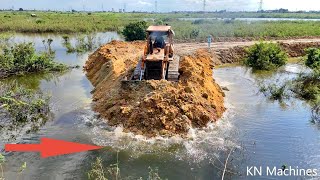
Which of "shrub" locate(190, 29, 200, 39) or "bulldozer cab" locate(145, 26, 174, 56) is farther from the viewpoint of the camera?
"shrub" locate(190, 29, 200, 39)

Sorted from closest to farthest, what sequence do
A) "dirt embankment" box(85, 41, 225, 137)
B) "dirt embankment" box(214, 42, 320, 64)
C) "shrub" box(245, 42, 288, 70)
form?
"dirt embankment" box(85, 41, 225, 137), "shrub" box(245, 42, 288, 70), "dirt embankment" box(214, 42, 320, 64)

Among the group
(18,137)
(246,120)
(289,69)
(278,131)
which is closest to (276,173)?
(278,131)

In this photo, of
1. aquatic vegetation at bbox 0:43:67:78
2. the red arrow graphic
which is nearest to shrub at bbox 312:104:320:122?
the red arrow graphic

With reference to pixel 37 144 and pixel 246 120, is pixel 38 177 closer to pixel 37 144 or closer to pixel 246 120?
pixel 37 144

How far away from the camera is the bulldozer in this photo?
15.6 metres

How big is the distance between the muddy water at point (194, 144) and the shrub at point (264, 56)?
27.1 ft

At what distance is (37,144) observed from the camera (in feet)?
39.6

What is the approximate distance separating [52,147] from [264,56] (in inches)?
728

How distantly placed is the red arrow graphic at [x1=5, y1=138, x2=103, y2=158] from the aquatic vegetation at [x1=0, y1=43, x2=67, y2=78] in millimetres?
10984

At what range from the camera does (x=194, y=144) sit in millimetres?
11828

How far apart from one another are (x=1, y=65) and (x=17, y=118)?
8695 mm

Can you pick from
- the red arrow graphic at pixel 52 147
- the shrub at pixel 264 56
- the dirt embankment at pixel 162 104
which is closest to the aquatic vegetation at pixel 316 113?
the dirt embankment at pixel 162 104

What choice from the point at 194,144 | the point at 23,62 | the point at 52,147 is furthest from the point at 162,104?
the point at 23,62

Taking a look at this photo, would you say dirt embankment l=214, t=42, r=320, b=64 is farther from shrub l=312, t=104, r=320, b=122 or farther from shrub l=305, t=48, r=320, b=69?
shrub l=312, t=104, r=320, b=122
